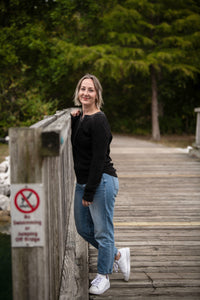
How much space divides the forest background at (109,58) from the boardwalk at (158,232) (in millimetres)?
6780

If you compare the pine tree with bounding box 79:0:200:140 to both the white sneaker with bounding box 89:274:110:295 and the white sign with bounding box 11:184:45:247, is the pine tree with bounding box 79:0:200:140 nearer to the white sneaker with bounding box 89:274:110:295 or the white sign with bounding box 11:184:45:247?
the white sneaker with bounding box 89:274:110:295

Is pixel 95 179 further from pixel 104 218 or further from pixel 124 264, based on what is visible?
pixel 124 264

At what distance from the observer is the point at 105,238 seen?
2699 mm

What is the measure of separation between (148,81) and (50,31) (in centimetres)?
677

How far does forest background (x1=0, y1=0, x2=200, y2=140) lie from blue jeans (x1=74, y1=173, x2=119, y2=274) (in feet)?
33.1

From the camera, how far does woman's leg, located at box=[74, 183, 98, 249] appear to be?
2.79m

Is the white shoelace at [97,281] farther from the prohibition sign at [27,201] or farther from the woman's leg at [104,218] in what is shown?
the prohibition sign at [27,201]

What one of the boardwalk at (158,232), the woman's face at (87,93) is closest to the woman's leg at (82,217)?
the boardwalk at (158,232)

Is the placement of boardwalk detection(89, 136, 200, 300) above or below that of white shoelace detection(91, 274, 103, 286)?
below

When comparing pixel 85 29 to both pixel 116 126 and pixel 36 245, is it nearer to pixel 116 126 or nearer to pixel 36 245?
pixel 116 126

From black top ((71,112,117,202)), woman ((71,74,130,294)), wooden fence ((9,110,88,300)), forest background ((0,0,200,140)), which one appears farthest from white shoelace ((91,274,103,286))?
forest background ((0,0,200,140))

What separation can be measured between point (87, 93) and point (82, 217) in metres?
0.98

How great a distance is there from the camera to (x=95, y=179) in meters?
2.52

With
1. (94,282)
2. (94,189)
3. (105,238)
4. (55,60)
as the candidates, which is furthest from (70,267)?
(55,60)
